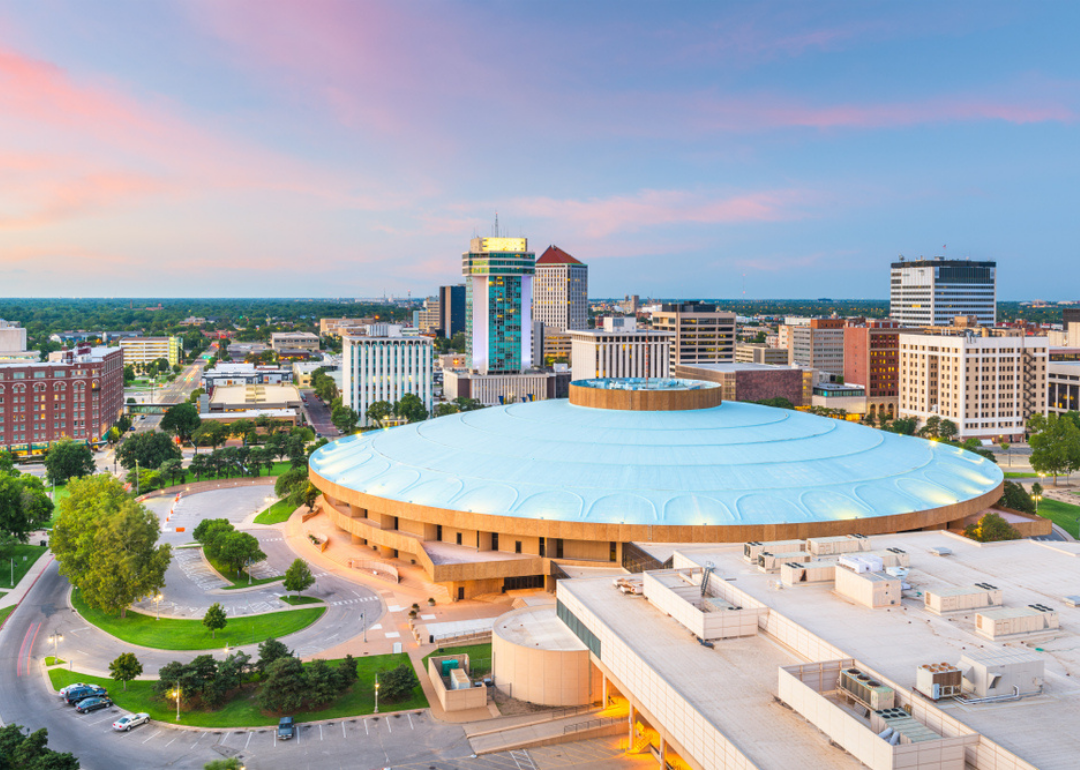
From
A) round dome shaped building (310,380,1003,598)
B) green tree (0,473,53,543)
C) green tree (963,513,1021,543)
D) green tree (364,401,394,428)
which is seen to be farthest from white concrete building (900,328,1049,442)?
green tree (0,473,53,543)

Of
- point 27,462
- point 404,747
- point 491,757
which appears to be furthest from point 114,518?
point 27,462

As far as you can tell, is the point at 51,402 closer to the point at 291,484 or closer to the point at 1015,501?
the point at 291,484

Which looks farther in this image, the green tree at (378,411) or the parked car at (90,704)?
the green tree at (378,411)

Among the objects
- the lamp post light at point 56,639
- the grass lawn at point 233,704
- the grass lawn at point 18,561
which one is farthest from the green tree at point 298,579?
the grass lawn at point 18,561

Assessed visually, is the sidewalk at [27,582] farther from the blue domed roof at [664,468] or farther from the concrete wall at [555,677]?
the concrete wall at [555,677]

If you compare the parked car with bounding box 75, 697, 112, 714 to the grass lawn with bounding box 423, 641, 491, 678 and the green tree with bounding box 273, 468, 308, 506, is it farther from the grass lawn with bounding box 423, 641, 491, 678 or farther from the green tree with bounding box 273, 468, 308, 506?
the green tree with bounding box 273, 468, 308, 506

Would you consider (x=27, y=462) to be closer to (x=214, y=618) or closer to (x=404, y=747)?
(x=214, y=618)
